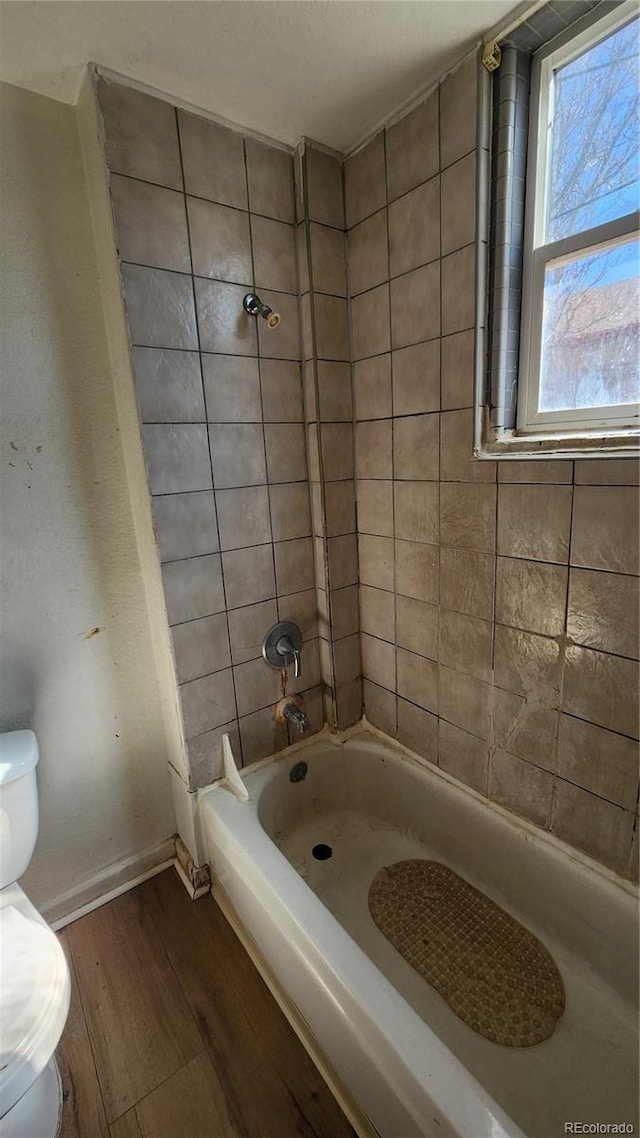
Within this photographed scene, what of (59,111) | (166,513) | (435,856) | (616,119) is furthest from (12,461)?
(435,856)

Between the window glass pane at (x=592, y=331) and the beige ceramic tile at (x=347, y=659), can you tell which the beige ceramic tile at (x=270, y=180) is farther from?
the beige ceramic tile at (x=347, y=659)

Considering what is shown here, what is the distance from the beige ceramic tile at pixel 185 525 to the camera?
50.2 inches

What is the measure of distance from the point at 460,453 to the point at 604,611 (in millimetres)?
521

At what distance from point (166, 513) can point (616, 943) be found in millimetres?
1549

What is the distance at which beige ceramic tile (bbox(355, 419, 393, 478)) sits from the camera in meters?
1.45

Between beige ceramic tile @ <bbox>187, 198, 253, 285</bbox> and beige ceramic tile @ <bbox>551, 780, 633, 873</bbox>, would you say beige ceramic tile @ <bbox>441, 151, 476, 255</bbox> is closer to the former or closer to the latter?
beige ceramic tile @ <bbox>187, 198, 253, 285</bbox>

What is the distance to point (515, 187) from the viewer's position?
43.2 inches

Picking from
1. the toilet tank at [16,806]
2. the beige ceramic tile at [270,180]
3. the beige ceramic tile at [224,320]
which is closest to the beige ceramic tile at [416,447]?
the beige ceramic tile at [224,320]

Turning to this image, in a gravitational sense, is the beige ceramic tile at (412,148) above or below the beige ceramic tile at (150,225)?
above

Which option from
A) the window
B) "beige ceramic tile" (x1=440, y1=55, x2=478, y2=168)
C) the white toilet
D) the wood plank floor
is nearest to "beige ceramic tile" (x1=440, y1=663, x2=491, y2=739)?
the window

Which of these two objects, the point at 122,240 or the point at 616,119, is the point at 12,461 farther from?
the point at 616,119

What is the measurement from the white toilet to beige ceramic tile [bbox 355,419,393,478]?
123 cm

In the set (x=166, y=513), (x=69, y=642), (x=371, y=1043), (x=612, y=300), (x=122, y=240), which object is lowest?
(x=371, y=1043)

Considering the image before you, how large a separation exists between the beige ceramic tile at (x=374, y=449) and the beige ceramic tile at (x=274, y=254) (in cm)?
48
